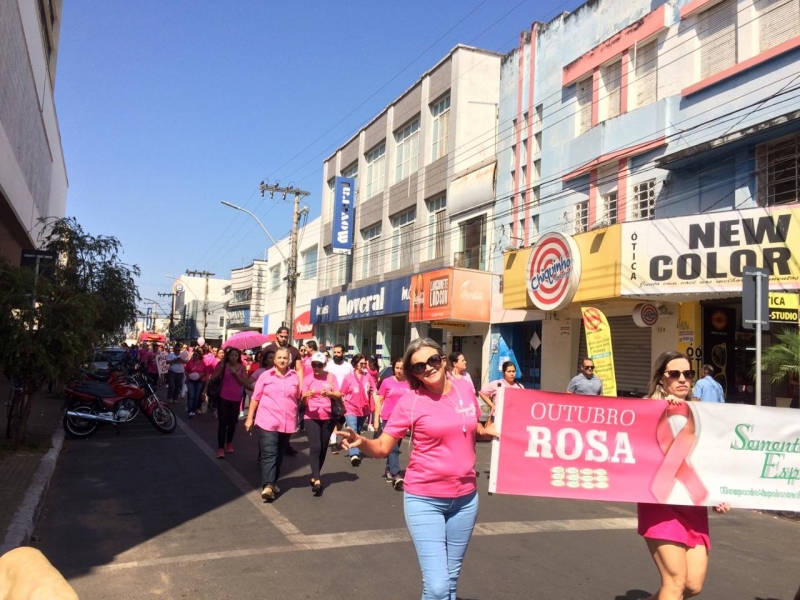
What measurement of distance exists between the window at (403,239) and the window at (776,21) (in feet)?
51.2

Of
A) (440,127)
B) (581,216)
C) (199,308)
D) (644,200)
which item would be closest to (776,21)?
(644,200)

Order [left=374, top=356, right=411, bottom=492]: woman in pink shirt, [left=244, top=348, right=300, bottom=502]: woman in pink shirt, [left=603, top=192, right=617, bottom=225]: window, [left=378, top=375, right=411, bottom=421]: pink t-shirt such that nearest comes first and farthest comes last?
[left=244, top=348, right=300, bottom=502]: woman in pink shirt
[left=374, top=356, right=411, bottom=492]: woman in pink shirt
[left=378, top=375, right=411, bottom=421]: pink t-shirt
[left=603, top=192, right=617, bottom=225]: window

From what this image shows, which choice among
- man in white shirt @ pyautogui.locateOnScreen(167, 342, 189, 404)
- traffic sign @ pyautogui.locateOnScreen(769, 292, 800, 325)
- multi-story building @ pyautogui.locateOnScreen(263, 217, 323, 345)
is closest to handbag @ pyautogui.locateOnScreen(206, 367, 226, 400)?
man in white shirt @ pyautogui.locateOnScreen(167, 342, 189, 404)

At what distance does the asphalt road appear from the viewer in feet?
16.6

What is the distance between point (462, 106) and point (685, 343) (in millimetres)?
12863

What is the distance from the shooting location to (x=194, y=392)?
16672 millimetres

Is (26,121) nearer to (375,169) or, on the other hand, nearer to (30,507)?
(30,507)

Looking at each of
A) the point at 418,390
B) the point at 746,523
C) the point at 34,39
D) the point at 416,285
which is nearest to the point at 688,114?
the point at 746,523

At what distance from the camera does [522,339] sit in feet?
67.7

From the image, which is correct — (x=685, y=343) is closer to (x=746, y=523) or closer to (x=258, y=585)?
(x=746, y=523)

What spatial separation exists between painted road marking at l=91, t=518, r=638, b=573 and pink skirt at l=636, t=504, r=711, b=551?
2.90 metres

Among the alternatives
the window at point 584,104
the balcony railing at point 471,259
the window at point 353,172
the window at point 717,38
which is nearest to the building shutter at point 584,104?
the window at point 584,104

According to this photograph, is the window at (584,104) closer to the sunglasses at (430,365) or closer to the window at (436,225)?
the window at (436,225)

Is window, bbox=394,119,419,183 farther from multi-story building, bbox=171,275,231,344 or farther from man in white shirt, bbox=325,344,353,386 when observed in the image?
multi-story building, bbox=171,275,231,344
